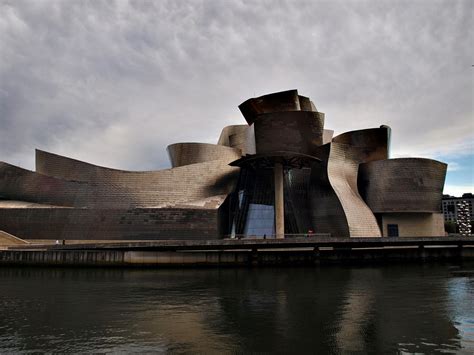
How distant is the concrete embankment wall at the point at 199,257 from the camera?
73.5 ft

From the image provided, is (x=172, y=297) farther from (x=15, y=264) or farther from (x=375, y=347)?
(x=15, y=264)

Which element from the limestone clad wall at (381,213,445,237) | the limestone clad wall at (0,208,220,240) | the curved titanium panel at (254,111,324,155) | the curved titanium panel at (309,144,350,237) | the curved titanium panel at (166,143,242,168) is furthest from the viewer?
the limestone clad wall at (381,213,445,237)

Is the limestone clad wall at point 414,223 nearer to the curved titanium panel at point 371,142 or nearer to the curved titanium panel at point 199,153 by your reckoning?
the curved titanium panel at point 371,142

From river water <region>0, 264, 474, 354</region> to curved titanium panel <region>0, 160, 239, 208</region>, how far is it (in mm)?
12132

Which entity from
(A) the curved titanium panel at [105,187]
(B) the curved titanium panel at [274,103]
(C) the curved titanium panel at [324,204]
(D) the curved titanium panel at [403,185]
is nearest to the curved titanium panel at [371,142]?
(D) the curved titanium panel at [403,185]

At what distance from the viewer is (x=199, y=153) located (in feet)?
115

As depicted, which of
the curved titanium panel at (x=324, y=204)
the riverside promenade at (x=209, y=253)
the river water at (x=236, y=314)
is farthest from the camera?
the curved titanium panel at (x=324, y=204)

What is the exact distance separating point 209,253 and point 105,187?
1147cm

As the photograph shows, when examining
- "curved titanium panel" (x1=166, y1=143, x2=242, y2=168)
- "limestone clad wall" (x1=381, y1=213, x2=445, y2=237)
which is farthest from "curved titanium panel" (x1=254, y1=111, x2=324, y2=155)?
"limestone clad wall" (x1=381, y1=213, x2=445, y2=237)

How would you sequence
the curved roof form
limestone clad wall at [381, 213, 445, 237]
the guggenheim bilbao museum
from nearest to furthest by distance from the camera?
1. the guggenheim bilbao museum
2. the curved roof form
3. limestone clad wall at [381, 213, 445, 237]

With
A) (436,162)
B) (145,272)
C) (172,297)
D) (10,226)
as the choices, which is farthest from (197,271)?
A: (436,162)

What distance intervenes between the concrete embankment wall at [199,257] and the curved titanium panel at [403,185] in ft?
21.5

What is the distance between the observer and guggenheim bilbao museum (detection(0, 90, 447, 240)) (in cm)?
2847

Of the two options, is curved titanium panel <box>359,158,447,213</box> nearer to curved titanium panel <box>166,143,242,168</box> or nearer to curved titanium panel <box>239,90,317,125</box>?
curved titanium panel <box>239,90,317,125</box>
